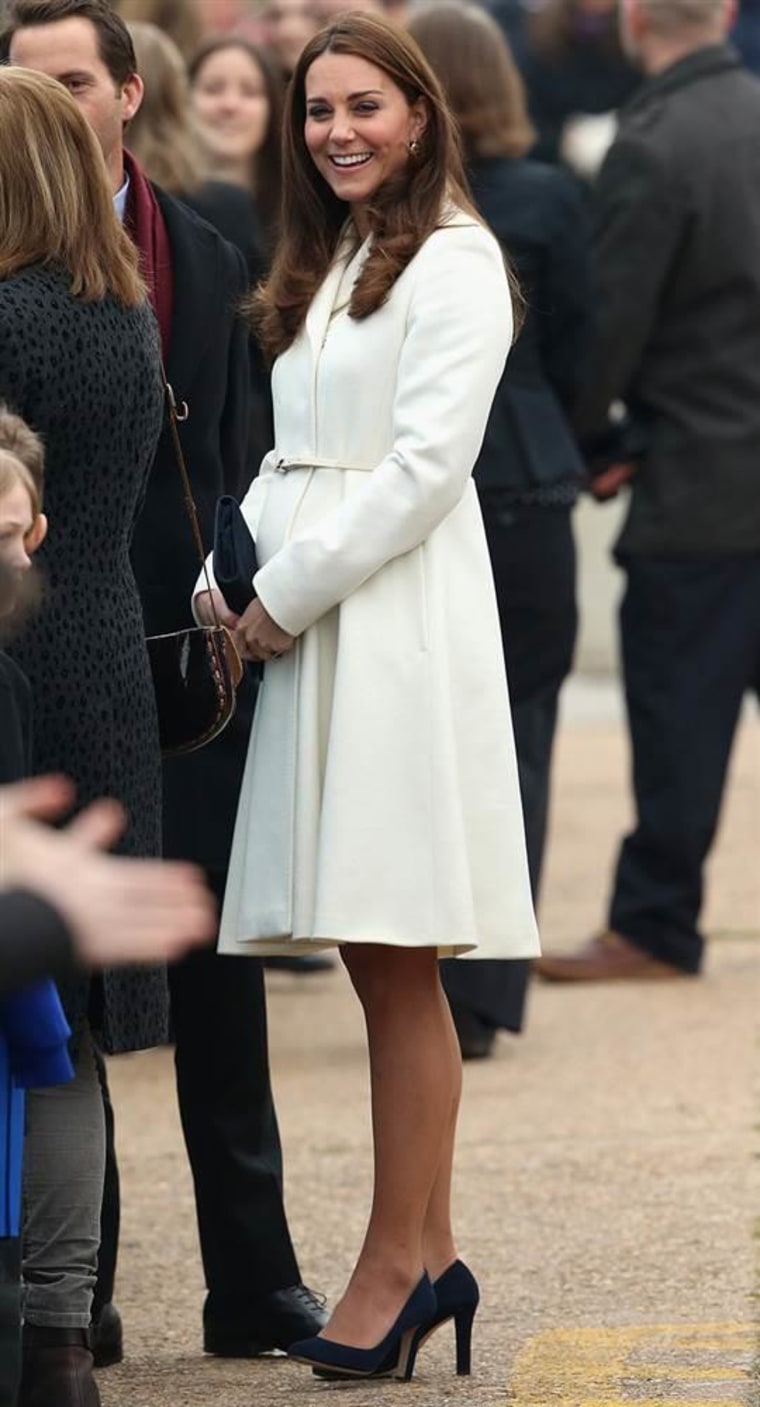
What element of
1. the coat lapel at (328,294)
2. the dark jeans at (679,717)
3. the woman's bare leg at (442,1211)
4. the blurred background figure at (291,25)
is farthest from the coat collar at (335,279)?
the blurred background figure at (291,25)

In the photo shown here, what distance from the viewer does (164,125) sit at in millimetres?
5461

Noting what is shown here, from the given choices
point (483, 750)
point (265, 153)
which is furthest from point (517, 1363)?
point (265, 153)

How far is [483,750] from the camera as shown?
3.67 meters

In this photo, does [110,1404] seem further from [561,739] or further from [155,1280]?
[561,739]

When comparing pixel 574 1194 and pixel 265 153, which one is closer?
pixel 574 1194

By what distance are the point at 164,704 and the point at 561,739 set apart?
22.9 feet

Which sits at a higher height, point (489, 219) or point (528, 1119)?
point (489, 219)

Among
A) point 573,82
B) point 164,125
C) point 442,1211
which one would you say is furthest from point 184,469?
point 573,82

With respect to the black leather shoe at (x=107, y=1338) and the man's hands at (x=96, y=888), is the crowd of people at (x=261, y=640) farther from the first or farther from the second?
the man's hands at (x=96, y=888)

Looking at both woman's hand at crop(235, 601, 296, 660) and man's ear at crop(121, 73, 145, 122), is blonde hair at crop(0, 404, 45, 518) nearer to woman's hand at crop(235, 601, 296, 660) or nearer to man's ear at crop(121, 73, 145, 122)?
woman's hand at crop(235, 601, 296, 660)

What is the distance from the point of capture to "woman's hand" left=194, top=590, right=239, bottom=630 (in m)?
3.75

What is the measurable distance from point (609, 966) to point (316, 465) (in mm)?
3259

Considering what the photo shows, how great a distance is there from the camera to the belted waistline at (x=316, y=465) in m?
3.71

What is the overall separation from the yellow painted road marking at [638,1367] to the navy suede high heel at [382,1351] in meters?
0.14
